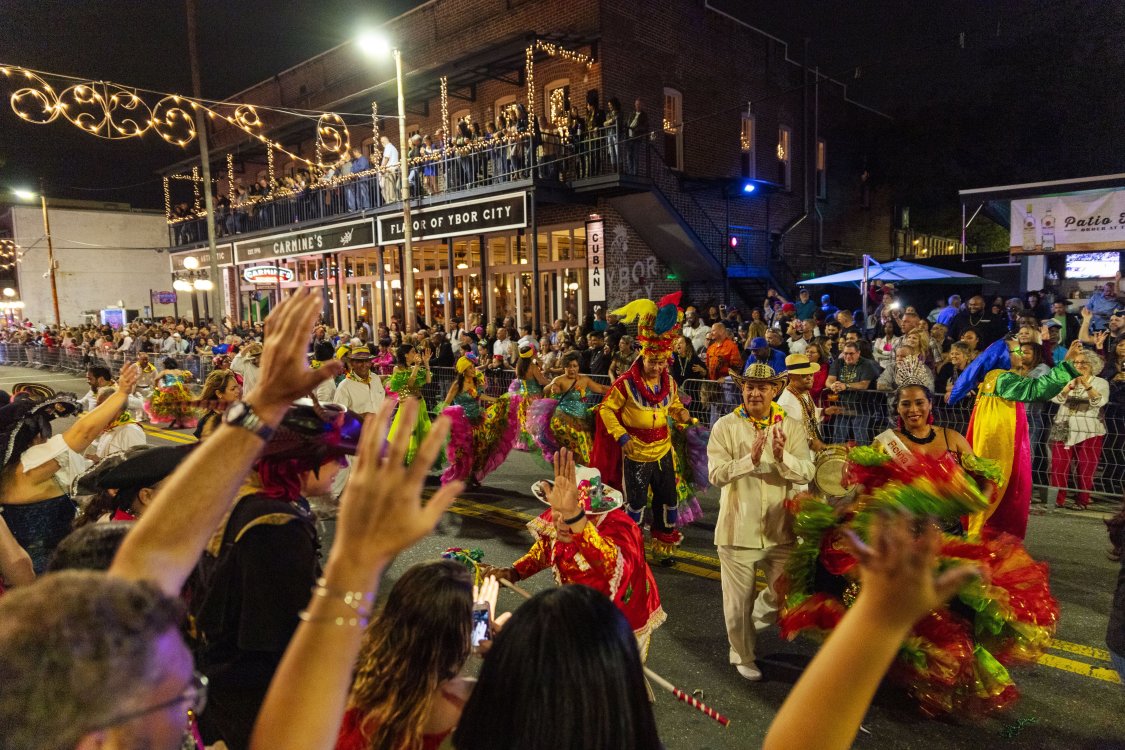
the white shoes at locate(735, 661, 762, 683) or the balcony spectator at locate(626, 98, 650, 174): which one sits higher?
the balcony spectator at locate(626, 98, 650, 174)

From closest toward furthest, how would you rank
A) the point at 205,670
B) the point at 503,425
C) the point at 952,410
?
the point at 205,670
the point at 952,410
the point at 503,425

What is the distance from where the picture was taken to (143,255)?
47.8 meters

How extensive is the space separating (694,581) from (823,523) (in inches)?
83.9

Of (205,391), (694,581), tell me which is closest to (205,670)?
(205,391)

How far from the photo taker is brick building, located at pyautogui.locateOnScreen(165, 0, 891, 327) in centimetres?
1658

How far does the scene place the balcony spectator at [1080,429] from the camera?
7.13m

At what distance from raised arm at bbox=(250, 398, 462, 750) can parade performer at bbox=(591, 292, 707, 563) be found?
16.5ft

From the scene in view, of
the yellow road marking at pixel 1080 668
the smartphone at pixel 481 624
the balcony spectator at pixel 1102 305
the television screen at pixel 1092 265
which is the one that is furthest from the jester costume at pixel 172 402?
the television screen at pixel 1092 265

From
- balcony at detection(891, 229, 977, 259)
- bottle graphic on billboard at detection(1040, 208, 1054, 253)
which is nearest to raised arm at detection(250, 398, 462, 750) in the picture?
bottle graphic on billboard at detection(1040, 208, 1054, 253)

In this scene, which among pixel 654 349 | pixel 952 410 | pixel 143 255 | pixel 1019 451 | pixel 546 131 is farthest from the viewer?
pixel 143 255

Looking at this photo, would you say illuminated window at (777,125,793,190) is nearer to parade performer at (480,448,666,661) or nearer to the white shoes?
the white shoes

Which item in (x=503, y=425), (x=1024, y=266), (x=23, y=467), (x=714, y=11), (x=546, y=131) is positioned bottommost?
(x=503, y=425)

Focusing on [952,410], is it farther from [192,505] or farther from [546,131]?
[546,131]

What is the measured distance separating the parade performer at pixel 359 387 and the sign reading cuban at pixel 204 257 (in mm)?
21946
